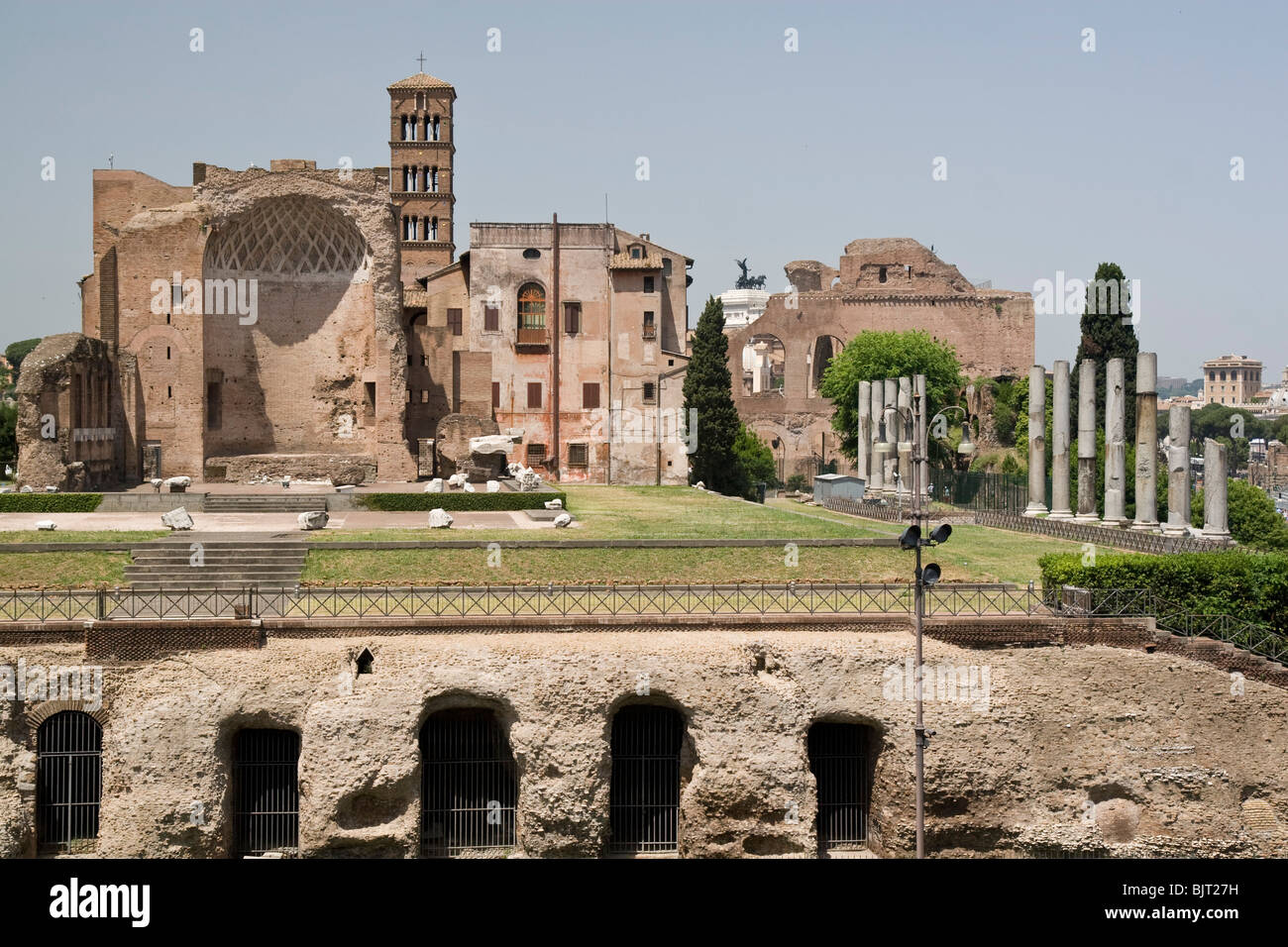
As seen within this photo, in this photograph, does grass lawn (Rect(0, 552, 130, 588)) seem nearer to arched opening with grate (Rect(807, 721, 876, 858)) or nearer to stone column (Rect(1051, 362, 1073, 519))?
arched opening with grate (Rect(807, 721, 876, 858))

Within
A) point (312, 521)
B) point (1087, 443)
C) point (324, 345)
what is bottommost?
point (312, 521)

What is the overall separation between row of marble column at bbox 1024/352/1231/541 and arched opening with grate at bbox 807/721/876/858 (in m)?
15.1

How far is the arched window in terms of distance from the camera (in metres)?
62.1

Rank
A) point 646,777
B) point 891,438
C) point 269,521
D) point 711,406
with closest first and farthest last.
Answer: point 646,777 < point 269,521 < point 891,438 < point 711,406

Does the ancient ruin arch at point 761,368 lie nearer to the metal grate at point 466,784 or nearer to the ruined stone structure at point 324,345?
the ruined stone structure at point 324,345

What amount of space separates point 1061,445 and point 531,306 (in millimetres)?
27320

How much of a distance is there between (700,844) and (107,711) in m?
11.2

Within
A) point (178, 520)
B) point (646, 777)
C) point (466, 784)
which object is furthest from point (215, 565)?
point (646, 777)

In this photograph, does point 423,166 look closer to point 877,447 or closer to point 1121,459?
point 877,447

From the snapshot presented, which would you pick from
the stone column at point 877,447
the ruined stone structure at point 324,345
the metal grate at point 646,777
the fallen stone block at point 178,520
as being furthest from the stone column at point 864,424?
the metal grate at point 646,777

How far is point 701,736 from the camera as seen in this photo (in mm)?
25594

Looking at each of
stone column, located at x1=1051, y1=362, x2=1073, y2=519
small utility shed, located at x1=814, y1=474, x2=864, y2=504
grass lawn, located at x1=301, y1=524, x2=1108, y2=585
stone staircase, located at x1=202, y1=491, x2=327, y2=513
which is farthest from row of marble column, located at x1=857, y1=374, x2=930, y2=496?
A: stone staircase, located at x1=202, y1=491, x2=327, y2=513

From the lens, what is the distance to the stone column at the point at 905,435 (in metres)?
52.5
